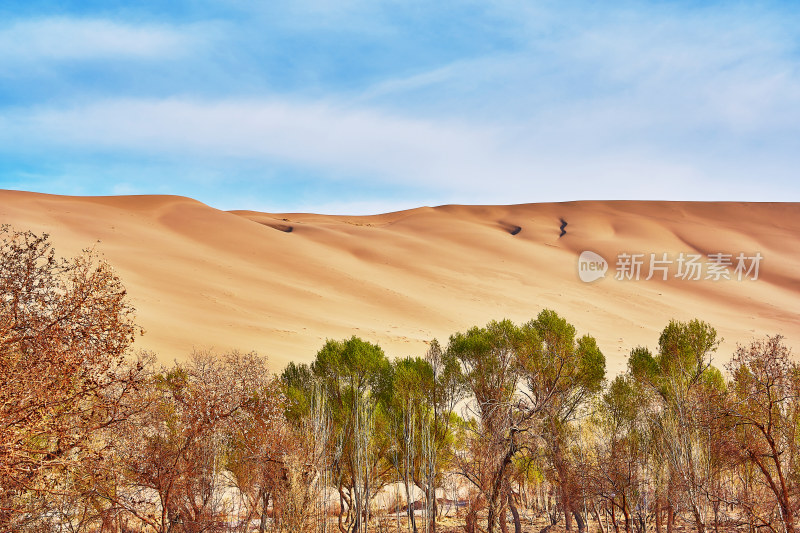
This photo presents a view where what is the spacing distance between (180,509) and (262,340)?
3717 centimetres

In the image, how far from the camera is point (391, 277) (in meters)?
88.4

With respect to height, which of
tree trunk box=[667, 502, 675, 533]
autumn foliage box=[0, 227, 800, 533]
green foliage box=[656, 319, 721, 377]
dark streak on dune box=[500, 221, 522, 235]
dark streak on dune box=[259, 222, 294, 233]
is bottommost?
tree trunk box=[667, 502, 675, 533]

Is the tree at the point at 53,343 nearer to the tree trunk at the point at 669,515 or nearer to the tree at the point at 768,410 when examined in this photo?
the tree at the point at 768,410

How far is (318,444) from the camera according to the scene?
19016 mm

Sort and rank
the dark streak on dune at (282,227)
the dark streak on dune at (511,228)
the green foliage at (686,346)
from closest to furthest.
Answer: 1. the green foliage at (686,346)
2. the dark streak on dune at (282,227)
3. the dark streak on dune at (511,228)

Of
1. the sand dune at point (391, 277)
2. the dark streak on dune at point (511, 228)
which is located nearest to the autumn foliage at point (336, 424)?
the sand dune at point (391, 277)

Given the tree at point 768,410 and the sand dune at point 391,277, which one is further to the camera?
the sand dune at point 391,277

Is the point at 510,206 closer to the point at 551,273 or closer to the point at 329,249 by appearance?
the point at 551,273

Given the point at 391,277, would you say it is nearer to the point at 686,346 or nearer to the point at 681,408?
the point at 686,346

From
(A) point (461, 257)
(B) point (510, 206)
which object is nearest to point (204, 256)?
(A) point (461, 257)

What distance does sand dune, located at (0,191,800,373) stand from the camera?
2356 inches

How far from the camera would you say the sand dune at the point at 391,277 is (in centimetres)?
5984

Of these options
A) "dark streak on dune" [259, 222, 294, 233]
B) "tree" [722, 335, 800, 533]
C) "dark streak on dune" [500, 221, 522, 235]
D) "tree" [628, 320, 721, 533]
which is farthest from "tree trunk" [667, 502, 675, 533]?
"dark streak on dune" [500, 221, 522, 235]

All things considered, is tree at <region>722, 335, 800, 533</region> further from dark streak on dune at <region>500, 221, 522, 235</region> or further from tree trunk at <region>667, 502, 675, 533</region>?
dark streak on dune at <region>500, 221, 522, 235</region>
